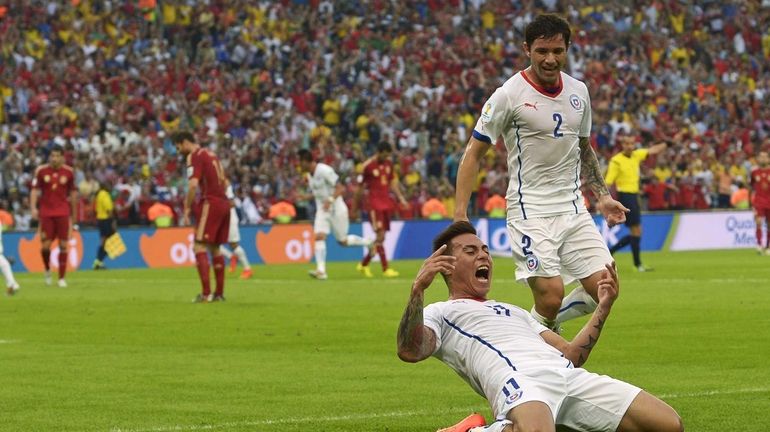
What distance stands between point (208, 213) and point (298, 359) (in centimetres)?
812

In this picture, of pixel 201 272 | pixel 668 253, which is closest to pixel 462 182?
pixel 201 272

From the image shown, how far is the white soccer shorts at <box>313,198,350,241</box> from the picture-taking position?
92.5ft

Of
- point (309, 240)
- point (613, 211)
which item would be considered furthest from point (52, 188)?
point (613, 211)

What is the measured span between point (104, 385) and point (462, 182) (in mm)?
3183

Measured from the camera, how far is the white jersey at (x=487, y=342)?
24.5ft

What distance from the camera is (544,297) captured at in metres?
10.9

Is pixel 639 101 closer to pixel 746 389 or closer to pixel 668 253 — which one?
pixel 668 253

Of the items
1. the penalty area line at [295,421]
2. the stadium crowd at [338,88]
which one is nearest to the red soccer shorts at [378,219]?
the stadium crowd at [338,88]

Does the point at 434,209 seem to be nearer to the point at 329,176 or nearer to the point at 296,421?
the point at 329,176

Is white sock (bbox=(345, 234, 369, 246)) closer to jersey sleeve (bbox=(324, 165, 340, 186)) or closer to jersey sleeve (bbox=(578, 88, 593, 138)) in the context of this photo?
jersey sleeve (bbox=(324, 165, 340, 186))

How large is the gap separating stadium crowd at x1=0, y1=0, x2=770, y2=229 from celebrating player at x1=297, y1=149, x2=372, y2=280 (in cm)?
764

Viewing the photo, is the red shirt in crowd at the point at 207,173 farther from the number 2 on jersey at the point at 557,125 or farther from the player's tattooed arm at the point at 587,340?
the player's tattooed arm at the point at 587,340

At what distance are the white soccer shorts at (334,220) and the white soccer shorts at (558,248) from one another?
17212mm

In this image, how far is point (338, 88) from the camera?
43.0m
